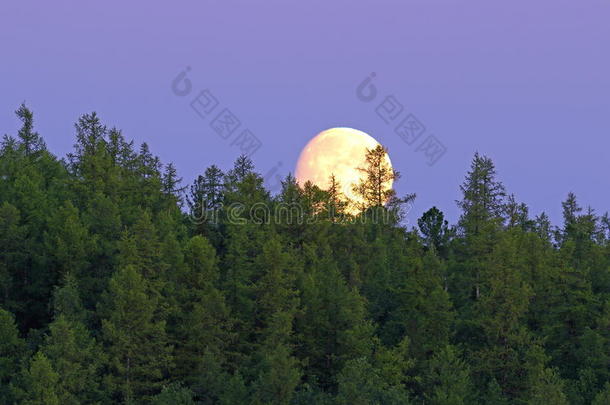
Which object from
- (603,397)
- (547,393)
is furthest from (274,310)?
(603,397)

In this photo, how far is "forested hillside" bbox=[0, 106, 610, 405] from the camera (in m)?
50.4

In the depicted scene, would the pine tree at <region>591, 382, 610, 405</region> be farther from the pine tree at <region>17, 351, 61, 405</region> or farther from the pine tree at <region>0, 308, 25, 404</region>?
the pine tree at <region>0, 308, 25, 404</region>

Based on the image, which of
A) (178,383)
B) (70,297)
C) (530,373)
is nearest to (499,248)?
(530,373)

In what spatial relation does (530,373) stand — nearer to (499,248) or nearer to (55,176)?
(499,248)

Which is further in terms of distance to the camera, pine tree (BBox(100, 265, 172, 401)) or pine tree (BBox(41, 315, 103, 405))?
pine tree (BBox(100, 265, 172, 401))

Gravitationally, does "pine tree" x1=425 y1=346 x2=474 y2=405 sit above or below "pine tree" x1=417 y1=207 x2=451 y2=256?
below

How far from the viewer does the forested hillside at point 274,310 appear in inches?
1984

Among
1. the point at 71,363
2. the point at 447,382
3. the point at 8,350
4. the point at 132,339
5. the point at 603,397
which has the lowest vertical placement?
the point at 603,397

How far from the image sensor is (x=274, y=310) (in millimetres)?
56156

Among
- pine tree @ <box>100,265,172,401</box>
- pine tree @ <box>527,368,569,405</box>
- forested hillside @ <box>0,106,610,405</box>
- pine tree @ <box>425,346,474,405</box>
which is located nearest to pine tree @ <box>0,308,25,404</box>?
forested hillside @ <box>0,106,610,405</box>

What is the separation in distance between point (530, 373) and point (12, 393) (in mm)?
31656

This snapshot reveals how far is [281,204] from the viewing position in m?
71.8
